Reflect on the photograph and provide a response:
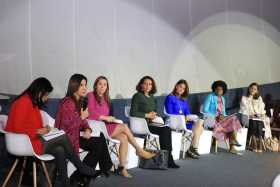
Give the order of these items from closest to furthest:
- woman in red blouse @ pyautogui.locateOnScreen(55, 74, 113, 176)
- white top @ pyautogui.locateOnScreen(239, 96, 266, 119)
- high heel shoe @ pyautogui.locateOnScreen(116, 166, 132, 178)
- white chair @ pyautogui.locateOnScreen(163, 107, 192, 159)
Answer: woman in red blouse @ pyautogui.locateOnScreen(55, 74, 113, 176)
high heel shoe @ pyautogui.locateOnScreen(116, 166, 132, 178)
white chair @ pyautogui.locateOnScreen(163, 107, 192, 159)
white top @ pyautogui.locateOnScreen(239, 96, 266, 119)

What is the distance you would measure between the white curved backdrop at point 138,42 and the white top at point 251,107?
76 cm

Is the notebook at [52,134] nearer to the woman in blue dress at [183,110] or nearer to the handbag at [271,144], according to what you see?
the woman in blue dress at [183,110]

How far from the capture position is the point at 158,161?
6277 mm

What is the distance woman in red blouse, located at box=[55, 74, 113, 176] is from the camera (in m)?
5.03

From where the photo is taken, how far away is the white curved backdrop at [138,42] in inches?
239

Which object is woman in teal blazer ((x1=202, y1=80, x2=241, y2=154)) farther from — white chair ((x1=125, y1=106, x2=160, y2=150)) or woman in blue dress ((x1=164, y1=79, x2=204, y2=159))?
white chair ((x1=125, y1=106, x2=160, y2=150))

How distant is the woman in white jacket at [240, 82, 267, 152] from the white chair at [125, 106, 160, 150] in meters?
2.25

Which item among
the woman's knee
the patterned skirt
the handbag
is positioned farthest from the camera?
the handbag

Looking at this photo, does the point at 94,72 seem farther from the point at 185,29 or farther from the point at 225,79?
the point at 225,79

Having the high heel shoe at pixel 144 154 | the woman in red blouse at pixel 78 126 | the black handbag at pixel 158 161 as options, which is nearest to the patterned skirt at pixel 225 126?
the black handbag at pixel 158 161

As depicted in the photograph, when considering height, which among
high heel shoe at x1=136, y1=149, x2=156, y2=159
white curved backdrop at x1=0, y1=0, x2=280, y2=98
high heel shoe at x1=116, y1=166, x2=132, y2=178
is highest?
white curved backdrop at x1=0, y1=0, x2=280, y2=98

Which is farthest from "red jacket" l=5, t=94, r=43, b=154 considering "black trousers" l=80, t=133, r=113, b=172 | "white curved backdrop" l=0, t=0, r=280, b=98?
"white curved backdrop" l=0, t=0, r=280, b=98

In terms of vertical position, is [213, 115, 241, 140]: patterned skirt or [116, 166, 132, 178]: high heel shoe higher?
[213, 115, 241, 140]: patterned skirt

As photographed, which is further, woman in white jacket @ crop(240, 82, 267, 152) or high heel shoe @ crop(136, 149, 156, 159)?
woman in white jacket @ crop(240, 82, 267, 152)
